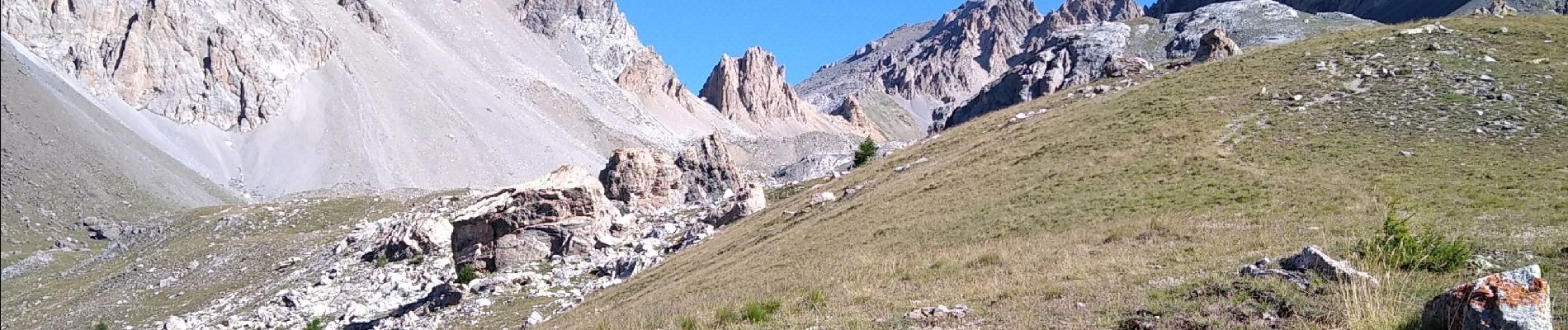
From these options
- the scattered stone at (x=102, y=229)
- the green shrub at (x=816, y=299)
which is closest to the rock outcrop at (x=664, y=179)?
the green shrub at (x=816, y=299)

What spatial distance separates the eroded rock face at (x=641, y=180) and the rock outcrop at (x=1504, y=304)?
50141mm

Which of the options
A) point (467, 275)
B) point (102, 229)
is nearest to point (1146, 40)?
point (467, 275)

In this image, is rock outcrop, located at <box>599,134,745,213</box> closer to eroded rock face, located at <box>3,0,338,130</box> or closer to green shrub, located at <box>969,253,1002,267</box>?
green shrub, located at <box>969,253,1002,267</box>

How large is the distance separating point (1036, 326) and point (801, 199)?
1210 inches

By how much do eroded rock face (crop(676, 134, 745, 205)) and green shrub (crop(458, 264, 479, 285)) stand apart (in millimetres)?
26910

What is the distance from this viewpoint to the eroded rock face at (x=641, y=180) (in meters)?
56.9

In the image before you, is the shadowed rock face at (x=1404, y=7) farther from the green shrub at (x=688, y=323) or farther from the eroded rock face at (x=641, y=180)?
the green shrub at (x=688, y=323)

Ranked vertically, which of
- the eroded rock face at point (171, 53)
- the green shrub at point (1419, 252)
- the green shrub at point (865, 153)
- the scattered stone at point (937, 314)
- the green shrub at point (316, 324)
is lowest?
the green shrub at point (865, 153)

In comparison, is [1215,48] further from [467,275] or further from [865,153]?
[467,275]

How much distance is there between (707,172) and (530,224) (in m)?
28.4

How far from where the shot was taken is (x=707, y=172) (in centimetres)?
6825

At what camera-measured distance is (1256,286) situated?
34.2 feet

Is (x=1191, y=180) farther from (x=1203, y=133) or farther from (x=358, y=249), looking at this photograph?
(x=358, y=249)

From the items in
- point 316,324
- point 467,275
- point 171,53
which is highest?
point 171,53
